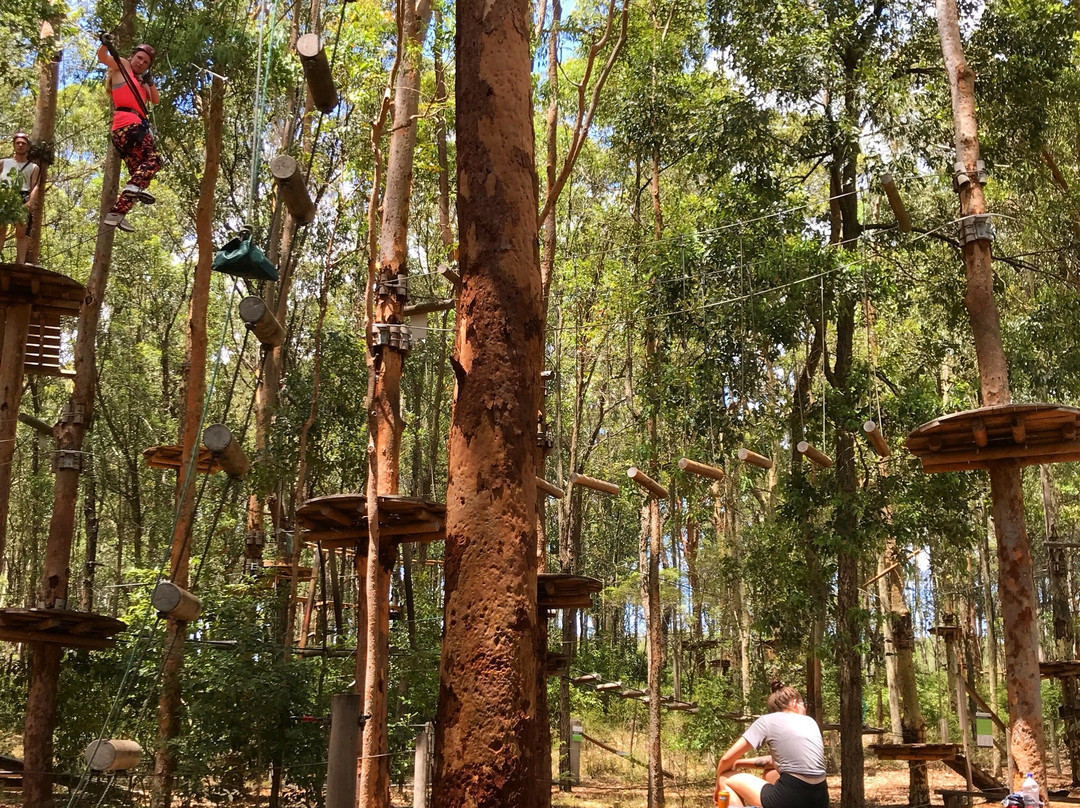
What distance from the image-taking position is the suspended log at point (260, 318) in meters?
Answer: 6.54

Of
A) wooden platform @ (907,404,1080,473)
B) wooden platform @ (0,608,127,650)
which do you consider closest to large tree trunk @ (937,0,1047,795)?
wooden platform @ (907,404,1080,473)

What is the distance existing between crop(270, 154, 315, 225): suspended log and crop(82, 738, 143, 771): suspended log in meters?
3.71

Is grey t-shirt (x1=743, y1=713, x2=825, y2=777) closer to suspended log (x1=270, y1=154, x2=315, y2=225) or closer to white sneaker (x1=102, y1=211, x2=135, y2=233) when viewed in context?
suspended log (x1=270, y1=154, x2=315, y2=225)

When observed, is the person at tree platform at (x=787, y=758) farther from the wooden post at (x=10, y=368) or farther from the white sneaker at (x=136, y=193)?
the wooden post at (x=10, y=368)

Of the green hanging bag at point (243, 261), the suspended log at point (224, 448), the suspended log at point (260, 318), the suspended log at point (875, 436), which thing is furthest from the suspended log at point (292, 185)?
the suspended log at point (875, 436)

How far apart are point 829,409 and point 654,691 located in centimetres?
476

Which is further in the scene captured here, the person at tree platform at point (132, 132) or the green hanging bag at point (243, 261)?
the person at tree platform at point (132, 132)

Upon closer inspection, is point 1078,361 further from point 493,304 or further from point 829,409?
point 493,304

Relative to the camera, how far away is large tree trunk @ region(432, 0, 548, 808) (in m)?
2.83

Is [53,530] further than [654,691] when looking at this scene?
No

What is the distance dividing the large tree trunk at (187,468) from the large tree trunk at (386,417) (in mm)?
1824

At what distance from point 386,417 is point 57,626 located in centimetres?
387

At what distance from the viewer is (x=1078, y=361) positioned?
12.2 m

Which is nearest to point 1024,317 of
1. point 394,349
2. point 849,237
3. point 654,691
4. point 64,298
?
point 849,237
